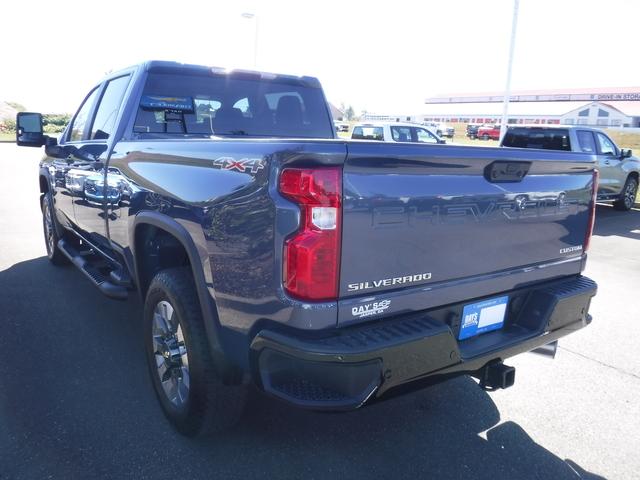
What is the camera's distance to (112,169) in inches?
146

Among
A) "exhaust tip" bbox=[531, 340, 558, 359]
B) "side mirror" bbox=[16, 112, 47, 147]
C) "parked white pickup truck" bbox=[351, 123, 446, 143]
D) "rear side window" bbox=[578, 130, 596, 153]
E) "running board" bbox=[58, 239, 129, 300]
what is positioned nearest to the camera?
"exhaust tip" bbox=[531, 340, 558, 359]

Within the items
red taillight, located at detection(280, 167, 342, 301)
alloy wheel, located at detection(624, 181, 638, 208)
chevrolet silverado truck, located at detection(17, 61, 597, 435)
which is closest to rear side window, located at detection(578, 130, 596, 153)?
alloy wheel, located at detection(624, 181, 638, 208)

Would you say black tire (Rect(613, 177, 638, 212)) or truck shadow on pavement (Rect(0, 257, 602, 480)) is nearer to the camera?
truck shadow on pavement (Rect(0, 257, 602, 480))

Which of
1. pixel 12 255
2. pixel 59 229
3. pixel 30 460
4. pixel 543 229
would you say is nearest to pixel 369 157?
pixel 543 229

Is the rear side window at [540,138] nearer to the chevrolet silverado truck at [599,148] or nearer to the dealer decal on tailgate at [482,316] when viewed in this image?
the chevrolet silverado truck at [599,148]

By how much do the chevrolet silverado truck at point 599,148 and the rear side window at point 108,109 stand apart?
26.8ft

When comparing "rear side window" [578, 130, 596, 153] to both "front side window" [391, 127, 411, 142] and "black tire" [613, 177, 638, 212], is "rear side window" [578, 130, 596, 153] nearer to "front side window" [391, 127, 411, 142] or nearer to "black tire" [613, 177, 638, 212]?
"black tire" [613, 177, 638, 212]

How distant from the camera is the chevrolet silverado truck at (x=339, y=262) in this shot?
2096mm

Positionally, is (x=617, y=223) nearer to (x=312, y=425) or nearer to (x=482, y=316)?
(x=482, y=316)

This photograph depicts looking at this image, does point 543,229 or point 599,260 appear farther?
point 599,260

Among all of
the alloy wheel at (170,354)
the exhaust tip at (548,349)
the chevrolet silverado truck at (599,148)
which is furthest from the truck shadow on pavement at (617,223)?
the alloy wheel at (170,354)

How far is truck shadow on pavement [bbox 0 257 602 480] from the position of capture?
2.67 m

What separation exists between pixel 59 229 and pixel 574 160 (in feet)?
16.4

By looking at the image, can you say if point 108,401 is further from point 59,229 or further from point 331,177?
point 59,229
